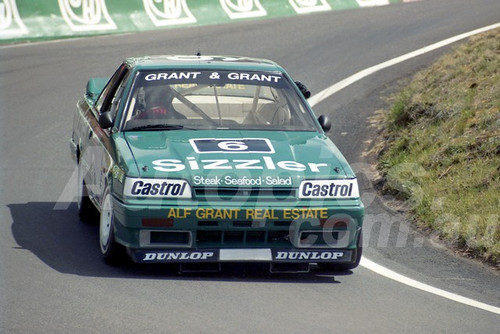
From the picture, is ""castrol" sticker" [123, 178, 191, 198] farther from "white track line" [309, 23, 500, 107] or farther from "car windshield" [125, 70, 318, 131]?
"white track line" [309, 23, 500, 107]

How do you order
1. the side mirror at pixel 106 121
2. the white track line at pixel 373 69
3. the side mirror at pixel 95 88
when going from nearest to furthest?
1. the side mirror at pixel 106 121
2. the side mirror at pixel 95 88
3. the white track line at pixel 373 69

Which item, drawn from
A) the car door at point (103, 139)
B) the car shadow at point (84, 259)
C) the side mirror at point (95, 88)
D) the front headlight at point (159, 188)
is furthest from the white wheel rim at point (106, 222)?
the side mirror at point (95, 88)

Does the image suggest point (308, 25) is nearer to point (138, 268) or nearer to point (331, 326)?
point (138, 268)

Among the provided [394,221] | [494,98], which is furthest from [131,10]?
[394,221]

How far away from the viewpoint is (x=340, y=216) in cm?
778

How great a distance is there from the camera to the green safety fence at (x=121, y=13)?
1939cm

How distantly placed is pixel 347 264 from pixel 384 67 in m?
10.1

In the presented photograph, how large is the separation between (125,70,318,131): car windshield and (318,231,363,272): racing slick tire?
1297 mm

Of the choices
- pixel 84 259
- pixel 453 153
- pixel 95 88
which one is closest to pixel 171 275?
pixel 84 259

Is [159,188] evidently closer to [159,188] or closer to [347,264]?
[159,188]

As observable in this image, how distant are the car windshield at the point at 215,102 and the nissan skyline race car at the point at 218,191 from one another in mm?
19

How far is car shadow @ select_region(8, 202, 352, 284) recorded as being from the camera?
7.77 metres

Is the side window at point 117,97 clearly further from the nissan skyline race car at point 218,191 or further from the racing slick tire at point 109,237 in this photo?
the racing slick tire at point 109,237

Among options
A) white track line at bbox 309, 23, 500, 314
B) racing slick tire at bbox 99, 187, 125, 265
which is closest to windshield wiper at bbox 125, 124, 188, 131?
racing slick tire at bbox 99, 187, 125, 265
